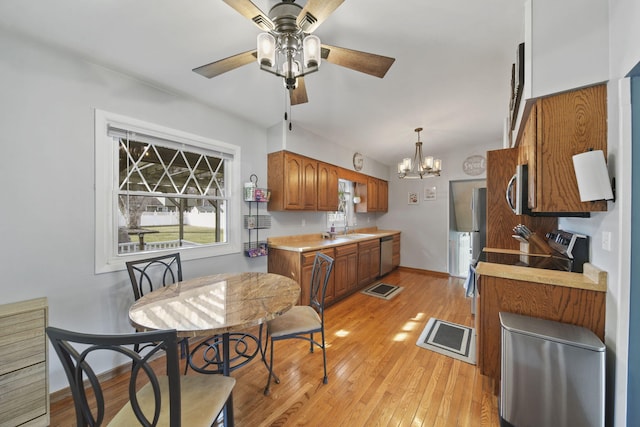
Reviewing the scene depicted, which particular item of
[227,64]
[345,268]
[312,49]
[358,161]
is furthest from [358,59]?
[358,161]

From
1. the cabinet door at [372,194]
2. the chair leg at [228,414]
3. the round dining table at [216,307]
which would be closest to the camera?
the round dining table at [216,307]

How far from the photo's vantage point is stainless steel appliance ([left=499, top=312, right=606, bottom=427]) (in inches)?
46.5

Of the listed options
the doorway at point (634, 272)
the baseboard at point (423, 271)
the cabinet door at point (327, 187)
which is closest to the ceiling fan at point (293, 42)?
the doorway at point (634, 272)

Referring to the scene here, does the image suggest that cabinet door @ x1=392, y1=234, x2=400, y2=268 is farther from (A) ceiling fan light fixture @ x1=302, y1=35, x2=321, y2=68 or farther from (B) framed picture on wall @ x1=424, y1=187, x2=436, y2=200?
(A) ceiling fan light fixture @ x1=302, y1=35, x2=321, y2=68

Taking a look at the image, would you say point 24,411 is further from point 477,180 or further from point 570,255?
point 477,180

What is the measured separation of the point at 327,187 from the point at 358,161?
44.6 inches

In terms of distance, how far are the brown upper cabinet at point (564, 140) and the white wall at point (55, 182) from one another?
9.90 ft

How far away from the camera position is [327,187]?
3.88m

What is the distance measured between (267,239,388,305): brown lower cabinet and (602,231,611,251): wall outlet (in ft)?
8.02

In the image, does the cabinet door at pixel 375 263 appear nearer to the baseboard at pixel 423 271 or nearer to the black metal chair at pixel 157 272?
the baseboard at pixel 423 271

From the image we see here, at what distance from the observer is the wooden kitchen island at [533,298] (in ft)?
4.41

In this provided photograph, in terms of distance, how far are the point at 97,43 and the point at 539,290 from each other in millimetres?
3431

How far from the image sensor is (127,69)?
1.93 meters

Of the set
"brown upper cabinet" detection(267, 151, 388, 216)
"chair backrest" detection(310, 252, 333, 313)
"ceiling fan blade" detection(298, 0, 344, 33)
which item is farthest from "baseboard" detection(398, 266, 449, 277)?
"ceiling fan blade" detection(298, 0, 344, 33)
